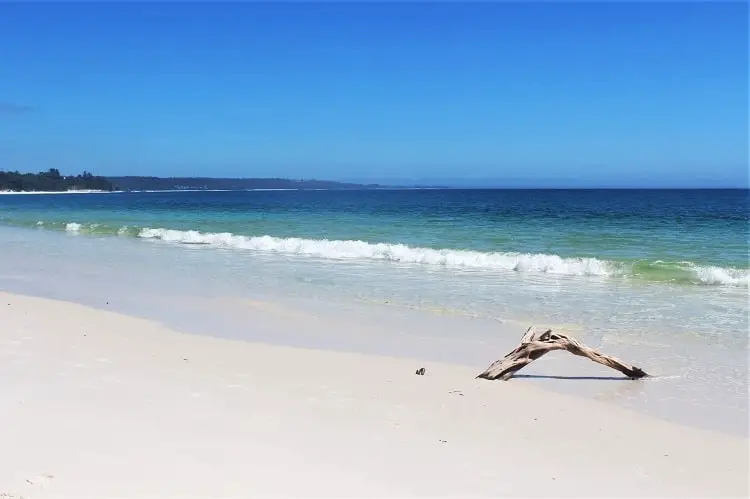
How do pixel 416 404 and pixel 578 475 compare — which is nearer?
pixel 578 475

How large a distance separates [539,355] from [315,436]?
265cm

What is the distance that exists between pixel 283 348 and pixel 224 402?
83.2 inches

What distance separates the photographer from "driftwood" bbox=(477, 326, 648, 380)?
603 centimetres

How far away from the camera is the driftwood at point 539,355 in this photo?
237 inches

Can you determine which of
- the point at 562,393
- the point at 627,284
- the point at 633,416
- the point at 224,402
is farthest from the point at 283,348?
the point at 627,284

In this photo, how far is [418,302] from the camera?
10.5 meters

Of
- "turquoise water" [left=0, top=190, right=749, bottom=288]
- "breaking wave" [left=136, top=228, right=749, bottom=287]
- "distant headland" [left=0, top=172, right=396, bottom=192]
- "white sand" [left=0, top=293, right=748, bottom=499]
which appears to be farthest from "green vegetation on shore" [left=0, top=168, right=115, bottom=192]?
"white sand" [left=0, top=293, right=748, bottom=499]

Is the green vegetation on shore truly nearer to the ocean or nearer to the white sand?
the ocean

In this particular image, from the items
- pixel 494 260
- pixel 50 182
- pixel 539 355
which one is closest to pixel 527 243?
pixel 494 260

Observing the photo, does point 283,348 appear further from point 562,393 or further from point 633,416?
point 633,416

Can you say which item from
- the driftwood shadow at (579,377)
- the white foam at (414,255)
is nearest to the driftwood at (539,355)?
the driftwood shadow at (579,377)

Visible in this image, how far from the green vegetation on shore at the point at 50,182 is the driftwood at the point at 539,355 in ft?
463

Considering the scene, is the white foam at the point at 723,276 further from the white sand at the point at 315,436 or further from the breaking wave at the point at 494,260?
the white sand at the point at 315,436

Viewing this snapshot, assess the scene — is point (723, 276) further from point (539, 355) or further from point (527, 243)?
point (539, 355)
